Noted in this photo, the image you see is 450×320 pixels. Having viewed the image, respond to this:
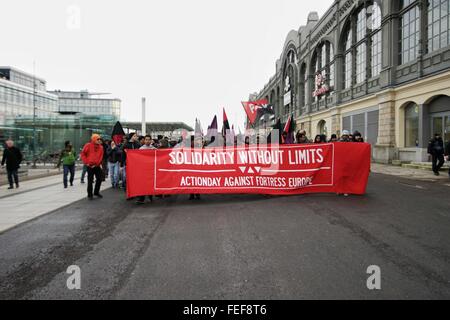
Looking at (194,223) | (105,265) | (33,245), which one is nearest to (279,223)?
(194,223)

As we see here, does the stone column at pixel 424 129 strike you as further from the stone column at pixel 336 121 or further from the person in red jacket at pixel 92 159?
the person in red jacket at pixel 92 159

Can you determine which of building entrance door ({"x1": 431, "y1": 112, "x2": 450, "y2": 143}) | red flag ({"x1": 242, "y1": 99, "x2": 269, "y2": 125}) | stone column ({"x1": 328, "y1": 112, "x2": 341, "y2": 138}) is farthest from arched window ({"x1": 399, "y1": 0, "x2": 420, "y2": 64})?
red flag ({"x1": 242, "y1": 99, "x2": 269, "y2": 125})

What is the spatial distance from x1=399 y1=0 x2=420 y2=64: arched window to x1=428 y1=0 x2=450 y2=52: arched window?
99 cm

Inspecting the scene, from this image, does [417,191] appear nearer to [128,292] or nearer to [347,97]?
[128,292]

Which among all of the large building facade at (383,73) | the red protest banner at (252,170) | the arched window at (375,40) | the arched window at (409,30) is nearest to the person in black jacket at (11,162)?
Result: the red protest banner at (252,170)

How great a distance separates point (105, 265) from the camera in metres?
3.70

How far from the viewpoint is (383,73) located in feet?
70.7

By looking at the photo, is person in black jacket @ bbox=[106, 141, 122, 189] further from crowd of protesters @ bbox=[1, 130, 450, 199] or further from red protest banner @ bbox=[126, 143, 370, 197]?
red protest banner @ bbox=[126, 143, 370, 197]

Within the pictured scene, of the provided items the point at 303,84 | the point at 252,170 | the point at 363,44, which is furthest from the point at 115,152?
→ the point at 303,84

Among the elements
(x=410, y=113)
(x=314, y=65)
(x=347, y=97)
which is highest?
(x=314, y=65)

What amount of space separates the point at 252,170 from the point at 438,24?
54.3 feet

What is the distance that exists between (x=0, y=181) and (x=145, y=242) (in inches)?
456

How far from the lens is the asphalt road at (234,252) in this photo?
3021mm

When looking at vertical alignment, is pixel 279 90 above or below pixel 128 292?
above
